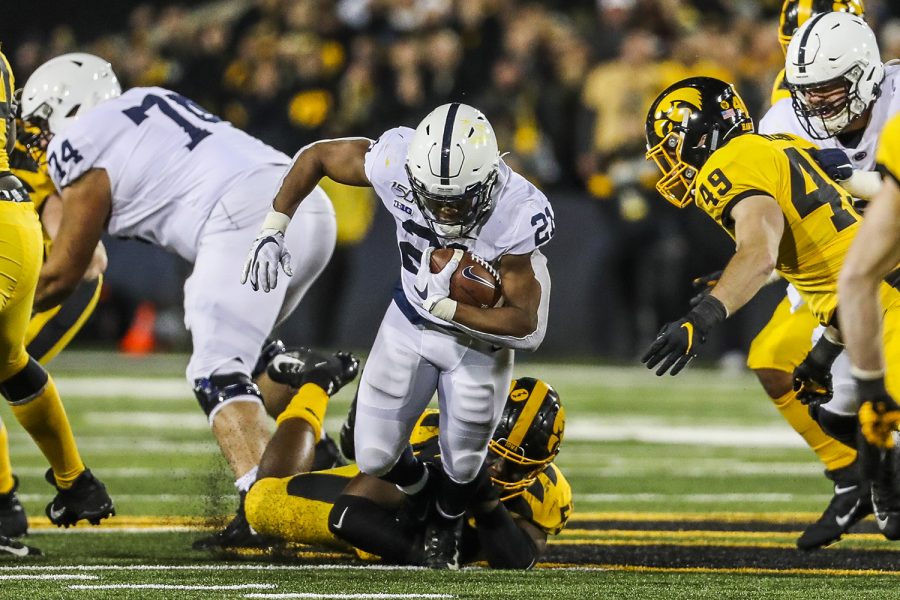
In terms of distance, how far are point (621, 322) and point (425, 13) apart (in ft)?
9.29

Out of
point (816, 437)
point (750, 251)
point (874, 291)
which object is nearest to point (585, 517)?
point (816, 437)

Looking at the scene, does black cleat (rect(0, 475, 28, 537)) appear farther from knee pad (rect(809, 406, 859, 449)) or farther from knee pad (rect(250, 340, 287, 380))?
knee pad (rect(809, 406, 859, 449))

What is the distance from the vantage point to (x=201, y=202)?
18.5ft

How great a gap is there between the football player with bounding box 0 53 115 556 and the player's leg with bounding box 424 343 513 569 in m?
1.20

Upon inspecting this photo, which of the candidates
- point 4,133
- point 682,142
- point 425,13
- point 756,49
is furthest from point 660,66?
point 4,133

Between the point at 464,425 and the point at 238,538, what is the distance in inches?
37.6

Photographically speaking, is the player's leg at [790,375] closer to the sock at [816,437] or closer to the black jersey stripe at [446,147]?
the sock at [816,437]

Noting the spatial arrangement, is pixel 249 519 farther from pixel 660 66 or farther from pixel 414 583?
pixel 660 66

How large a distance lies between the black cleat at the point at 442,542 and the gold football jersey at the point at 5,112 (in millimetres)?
1658

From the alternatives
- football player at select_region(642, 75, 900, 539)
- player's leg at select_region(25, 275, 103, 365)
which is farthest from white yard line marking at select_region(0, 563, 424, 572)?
player's leg at select_region(25, 275, 103, 365)

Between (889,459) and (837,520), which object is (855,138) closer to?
(837,520)

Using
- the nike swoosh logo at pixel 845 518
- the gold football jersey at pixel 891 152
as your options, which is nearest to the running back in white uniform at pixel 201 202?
the nike swoosh logo at pixel 845 518

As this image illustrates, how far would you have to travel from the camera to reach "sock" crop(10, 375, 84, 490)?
5.17 meters

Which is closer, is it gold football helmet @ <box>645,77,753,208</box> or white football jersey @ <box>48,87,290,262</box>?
gold football helmet @ <box>645,77,753,208</box>
